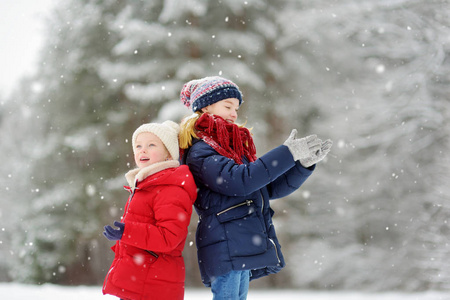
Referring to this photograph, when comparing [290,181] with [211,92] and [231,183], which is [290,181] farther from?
[211,92]

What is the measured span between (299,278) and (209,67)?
4.81 metres

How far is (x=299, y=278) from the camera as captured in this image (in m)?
10.2

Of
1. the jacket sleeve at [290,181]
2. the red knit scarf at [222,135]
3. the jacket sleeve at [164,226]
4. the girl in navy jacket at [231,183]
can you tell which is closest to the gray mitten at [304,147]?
the girl in navy jacket at [231,183]

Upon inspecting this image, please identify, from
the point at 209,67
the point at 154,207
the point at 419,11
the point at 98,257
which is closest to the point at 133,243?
the point at 154,207

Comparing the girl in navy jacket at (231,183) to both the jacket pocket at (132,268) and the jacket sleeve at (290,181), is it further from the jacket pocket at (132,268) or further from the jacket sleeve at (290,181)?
the jacket pocket at (132,268)

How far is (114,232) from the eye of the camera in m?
2.23

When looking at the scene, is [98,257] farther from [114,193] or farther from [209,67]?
[209,67]

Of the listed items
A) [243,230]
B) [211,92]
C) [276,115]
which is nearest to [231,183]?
[243,230]

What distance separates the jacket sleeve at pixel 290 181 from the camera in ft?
8.61

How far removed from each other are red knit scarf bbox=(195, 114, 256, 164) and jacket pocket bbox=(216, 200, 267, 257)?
0.26 metres

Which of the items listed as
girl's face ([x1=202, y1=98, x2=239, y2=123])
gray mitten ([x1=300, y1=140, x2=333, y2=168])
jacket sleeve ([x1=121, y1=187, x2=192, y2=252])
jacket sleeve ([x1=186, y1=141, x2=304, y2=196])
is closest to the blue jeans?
jacket sleeve ([x1=121, y1=187, x2=192, y2=252])

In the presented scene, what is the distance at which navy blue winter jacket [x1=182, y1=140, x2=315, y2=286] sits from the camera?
7.81 ft

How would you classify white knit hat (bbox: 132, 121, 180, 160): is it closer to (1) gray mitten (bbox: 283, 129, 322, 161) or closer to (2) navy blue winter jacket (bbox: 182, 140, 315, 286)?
(2) navy blue winter jacket (bbox: 182, 140, 315, 286)

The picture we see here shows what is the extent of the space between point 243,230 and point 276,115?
8.08 metres
